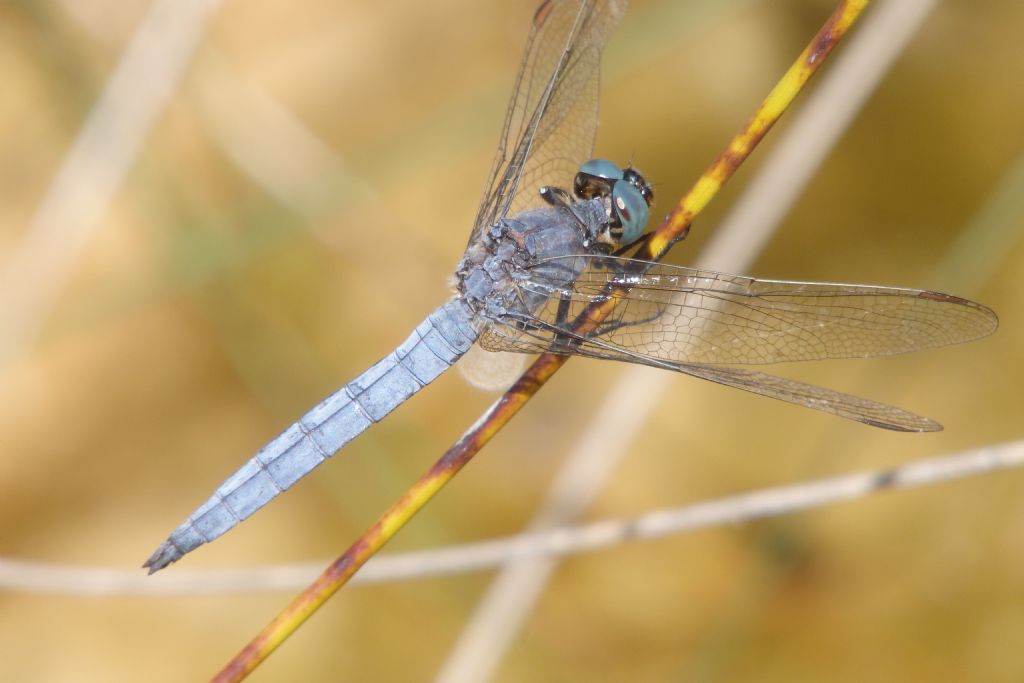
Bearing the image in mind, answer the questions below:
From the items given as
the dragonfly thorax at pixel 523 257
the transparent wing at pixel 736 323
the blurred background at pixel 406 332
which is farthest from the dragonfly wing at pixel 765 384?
the blurred background at pixel 406 332

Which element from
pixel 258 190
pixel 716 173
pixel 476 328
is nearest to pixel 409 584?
pixel 476 328

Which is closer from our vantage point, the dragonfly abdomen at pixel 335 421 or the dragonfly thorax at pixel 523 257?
the dragonfly abdomen at pixel 335 421

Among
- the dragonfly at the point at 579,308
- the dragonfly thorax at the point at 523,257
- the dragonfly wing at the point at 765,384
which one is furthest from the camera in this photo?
the dragonfly thorax at the point at 523,257

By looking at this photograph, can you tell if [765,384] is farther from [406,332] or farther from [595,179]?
[406,332]

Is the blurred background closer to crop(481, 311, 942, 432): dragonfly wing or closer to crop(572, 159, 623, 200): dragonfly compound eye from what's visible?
crop(572, 159, 623, 200): dragonfly compound eye

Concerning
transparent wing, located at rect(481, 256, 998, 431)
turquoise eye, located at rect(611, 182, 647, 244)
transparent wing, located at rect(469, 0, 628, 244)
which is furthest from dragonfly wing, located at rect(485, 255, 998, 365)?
transparent wing, located at rect(469, 0, 628, 244)

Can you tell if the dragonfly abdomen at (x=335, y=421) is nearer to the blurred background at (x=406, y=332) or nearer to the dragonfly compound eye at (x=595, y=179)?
the dragonfly compound eye at (x=595, y=179)

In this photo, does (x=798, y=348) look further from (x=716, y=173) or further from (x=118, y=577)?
(x=118, y=577)
